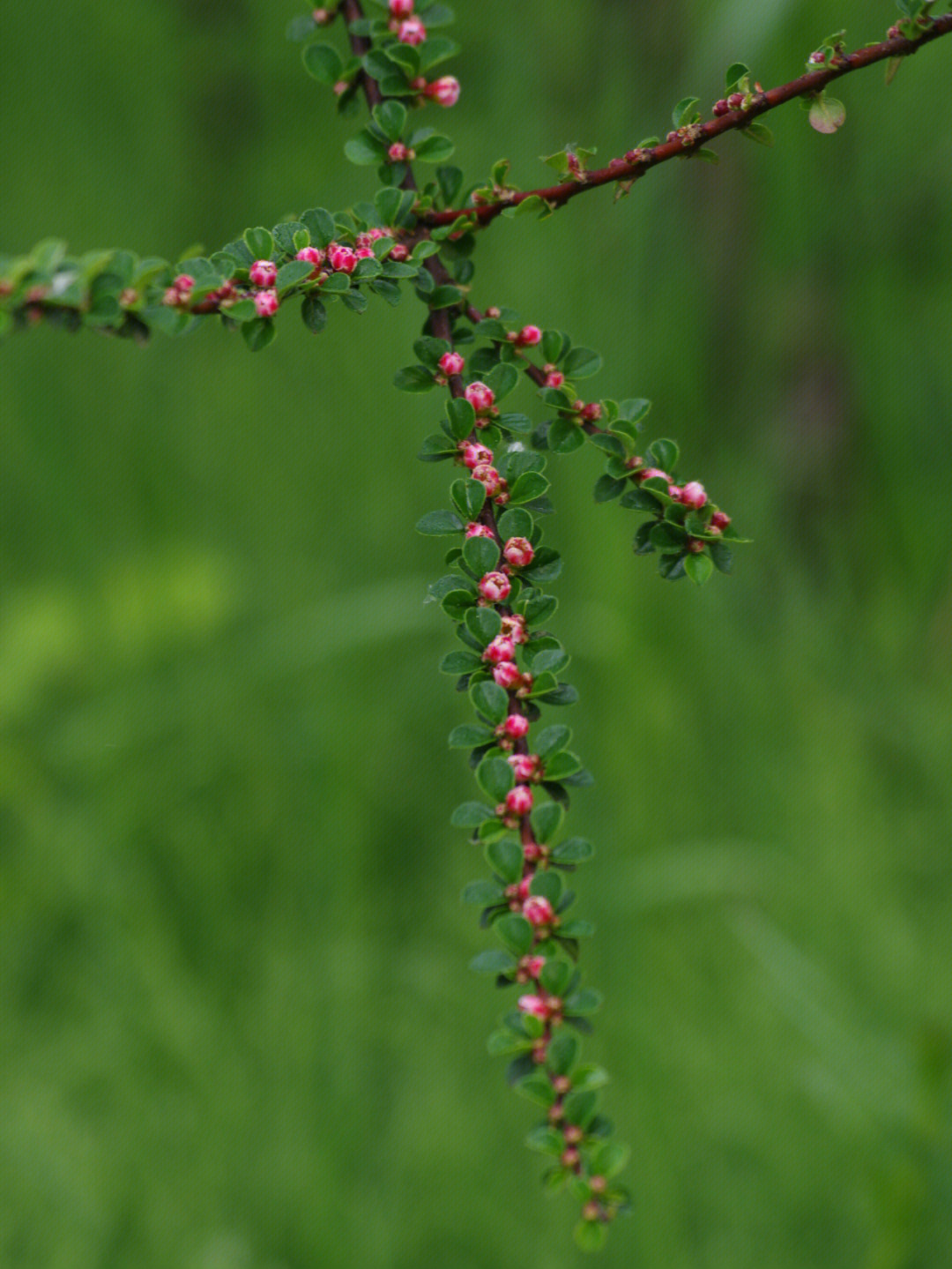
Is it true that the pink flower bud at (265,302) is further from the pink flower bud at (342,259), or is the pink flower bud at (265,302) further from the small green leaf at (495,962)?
the small green leaf at (495,962)

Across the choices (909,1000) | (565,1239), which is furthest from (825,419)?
(565,1239)

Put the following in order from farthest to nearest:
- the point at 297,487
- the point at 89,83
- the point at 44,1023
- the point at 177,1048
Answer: the point at 89,83 → the point at 297,487 → the point at 44,1023 → the point at 177,1048

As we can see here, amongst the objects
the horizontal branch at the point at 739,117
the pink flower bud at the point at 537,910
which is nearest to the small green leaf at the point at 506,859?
the pink flower bud at the point at 537,910

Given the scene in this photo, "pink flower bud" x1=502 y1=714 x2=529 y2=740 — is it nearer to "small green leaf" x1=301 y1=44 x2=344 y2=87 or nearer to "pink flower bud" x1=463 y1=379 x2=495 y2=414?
"pink flower bud" x1=463 y1=379 x2=495 y2=414

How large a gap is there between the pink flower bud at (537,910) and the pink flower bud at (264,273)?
179mm

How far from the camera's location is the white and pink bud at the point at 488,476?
1.47 ft

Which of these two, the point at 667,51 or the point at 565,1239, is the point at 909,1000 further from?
the point at 667,51

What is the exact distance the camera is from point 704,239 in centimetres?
199

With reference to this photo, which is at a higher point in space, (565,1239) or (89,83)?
(89,83)

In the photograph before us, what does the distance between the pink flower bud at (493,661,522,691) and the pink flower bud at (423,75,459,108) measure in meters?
0.23

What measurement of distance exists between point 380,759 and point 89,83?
127 centimetres

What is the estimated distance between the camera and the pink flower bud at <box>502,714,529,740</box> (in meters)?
0.44

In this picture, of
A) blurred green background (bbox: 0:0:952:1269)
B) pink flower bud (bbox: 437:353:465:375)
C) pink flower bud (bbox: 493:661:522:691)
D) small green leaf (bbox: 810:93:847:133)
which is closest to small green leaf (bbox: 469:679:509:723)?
pink flower bud (bbox: 493:661:522:691)

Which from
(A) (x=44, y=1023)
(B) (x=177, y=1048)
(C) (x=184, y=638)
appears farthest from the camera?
(C) (x=184, y=638)
